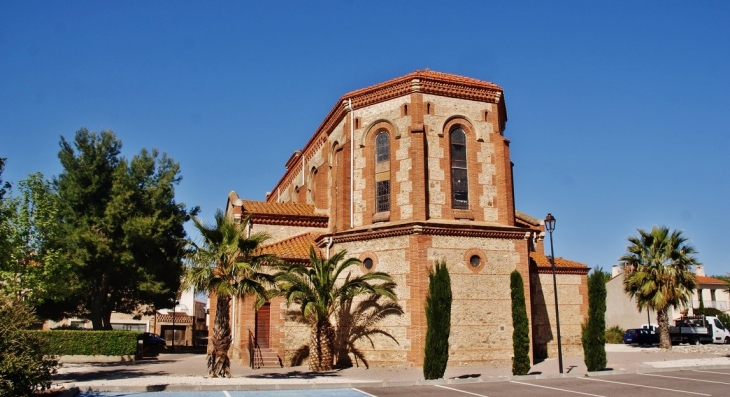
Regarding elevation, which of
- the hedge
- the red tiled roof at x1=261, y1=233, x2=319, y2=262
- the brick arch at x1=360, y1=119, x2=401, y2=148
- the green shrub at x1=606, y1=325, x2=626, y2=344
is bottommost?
the green shrub at x1=606, y1=325, x2=626, y2=344

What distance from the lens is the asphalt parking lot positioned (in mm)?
16641

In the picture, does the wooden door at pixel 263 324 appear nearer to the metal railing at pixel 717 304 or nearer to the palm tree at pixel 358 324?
the palm tree at pixel 358 324

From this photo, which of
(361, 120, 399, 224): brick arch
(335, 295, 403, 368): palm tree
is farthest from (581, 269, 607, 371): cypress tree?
(361, 120, 399, 224): brick arch

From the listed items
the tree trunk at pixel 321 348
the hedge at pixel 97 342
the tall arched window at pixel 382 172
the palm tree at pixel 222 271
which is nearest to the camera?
the palm tree at pixel 222 271

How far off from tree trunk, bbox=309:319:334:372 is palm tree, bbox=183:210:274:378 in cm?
420

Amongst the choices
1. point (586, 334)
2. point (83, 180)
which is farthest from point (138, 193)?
point (586, 334)

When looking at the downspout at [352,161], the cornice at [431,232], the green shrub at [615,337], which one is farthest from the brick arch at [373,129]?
the green shrub at [615,337]

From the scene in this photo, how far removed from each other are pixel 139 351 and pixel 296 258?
13878mm

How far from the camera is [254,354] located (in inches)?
974

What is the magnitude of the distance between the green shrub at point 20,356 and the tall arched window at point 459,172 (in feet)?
55.0

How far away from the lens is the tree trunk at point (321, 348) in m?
23.2

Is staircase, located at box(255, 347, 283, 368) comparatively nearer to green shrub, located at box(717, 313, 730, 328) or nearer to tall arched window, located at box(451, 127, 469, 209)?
tall arched window, located at box(451, 127, 469, 209)

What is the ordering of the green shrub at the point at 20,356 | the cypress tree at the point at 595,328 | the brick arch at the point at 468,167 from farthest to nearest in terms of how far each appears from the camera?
the brick arch at the point at 468,167, the cypress tree at the point at 595,328, the green shrub at the point at 20,356

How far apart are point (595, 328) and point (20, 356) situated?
18815 millimetres
